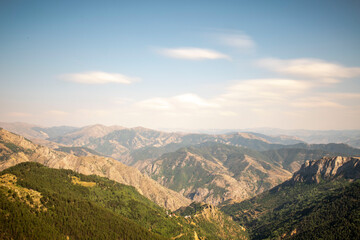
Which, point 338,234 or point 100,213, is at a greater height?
point 100,213

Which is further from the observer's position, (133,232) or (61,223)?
(133,232)

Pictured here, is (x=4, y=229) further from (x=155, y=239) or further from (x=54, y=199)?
(x=155, y=239)

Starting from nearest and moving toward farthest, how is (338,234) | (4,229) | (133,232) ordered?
(4,229)
(133,232)
(338,234)

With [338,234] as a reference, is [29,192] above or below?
above

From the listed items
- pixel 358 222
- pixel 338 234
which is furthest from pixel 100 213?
pixel 358 222

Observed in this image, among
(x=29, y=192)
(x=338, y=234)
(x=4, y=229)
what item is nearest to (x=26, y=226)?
(x=4, y=229)

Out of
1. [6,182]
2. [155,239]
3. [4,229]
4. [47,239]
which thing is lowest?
[155,239]

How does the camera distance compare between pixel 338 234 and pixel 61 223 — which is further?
pixel 338 234

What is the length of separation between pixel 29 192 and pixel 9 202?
1915 centimetres

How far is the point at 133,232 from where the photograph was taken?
170 meters

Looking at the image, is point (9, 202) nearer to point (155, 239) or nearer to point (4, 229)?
point (4, 229)

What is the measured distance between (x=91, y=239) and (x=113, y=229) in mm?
20499

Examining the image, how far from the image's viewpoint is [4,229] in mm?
117688

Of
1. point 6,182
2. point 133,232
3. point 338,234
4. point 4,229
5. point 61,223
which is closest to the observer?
point 4,229
